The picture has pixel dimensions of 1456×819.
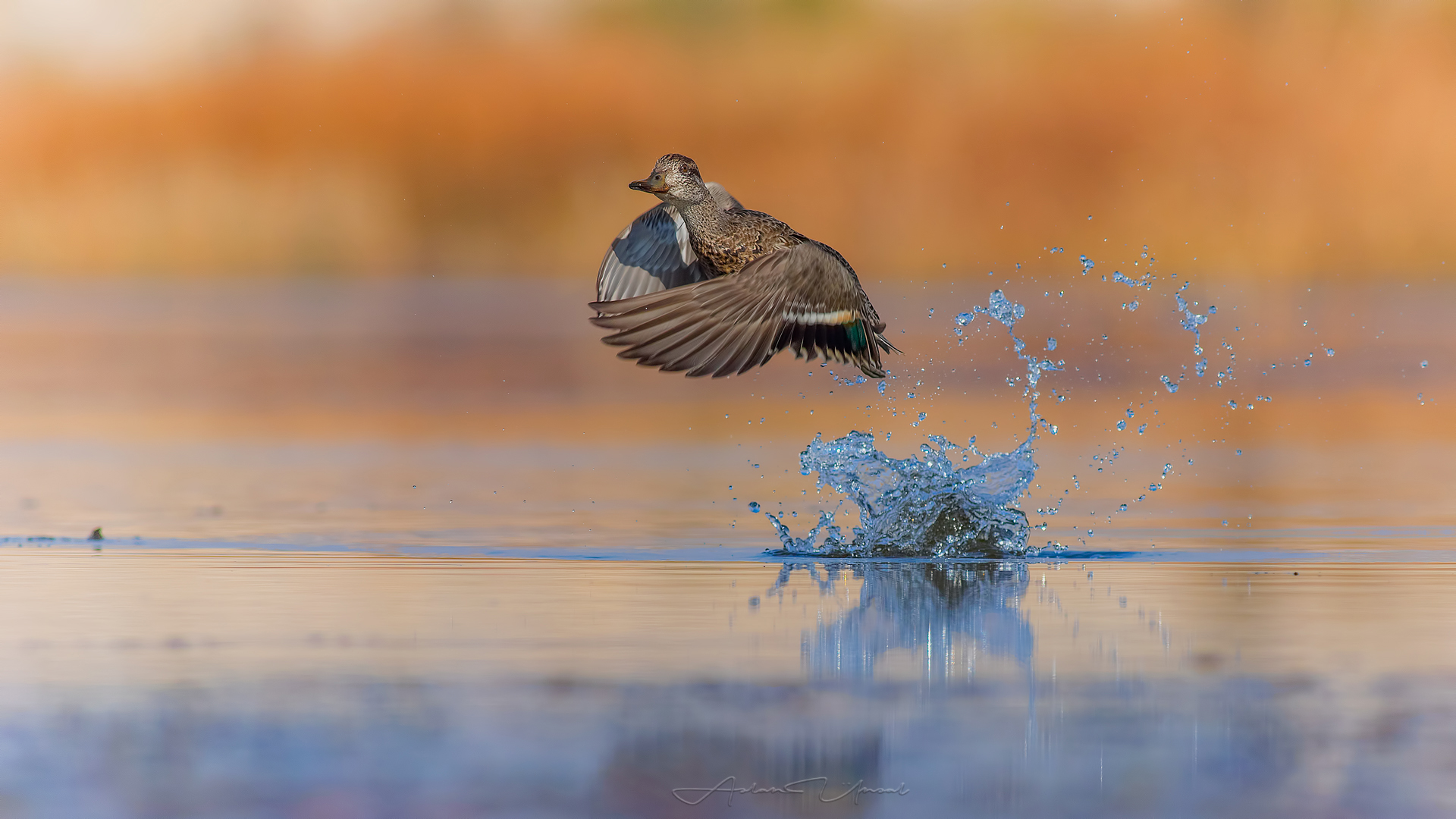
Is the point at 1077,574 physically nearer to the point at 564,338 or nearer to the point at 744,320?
the point at 744,320

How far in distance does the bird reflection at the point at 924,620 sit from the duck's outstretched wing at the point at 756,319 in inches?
34.4

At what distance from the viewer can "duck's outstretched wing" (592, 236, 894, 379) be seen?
25.2 ft

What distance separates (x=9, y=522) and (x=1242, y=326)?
23674mm

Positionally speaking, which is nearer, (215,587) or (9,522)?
(215,587)

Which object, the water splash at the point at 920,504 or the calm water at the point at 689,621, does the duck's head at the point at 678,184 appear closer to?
the water splash at the point at 920,504

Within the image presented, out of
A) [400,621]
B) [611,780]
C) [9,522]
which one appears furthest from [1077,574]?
[9,522]

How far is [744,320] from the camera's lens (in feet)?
26.5

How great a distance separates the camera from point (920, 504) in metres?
9.30

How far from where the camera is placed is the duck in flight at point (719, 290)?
7.73 m
